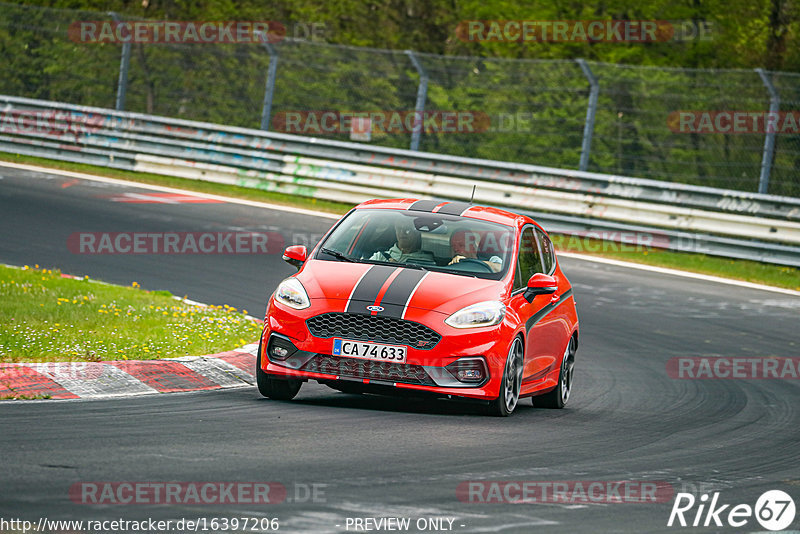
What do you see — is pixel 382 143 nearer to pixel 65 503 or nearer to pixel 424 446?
pixel 424 446

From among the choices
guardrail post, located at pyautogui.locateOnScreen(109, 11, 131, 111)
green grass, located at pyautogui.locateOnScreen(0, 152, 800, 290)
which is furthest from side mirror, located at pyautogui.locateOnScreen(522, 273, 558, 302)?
guardrail post, located at pyautogui.locateOnScreen(109, 11, 131, 111)

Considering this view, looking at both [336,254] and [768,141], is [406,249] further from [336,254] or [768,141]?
[768,141]

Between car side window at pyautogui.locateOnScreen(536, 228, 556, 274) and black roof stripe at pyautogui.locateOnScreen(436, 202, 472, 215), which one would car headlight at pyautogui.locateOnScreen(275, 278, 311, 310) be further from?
car side window at pyautogui.locateOnScreen(536, 228, 556, 274)

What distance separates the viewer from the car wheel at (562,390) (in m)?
10.4

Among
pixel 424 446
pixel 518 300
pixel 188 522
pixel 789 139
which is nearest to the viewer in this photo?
pixel 188 522

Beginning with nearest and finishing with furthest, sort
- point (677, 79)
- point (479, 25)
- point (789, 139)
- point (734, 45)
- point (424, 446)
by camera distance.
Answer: point (424, 446) < point (789, 139) < point (677, 79) < point (734, 45) < point (479, 25)

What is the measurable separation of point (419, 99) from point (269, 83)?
315 cm

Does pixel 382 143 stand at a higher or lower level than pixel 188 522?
higher

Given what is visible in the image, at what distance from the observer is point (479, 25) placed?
34.2 m

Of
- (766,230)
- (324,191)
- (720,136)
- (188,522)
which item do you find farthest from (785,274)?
(188,522)

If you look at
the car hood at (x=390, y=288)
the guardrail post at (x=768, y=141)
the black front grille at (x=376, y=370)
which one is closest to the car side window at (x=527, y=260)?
the car hood at (x=390, y=288)

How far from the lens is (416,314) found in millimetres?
8719

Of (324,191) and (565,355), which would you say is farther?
(324,191)

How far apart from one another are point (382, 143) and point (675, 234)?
699 cm
